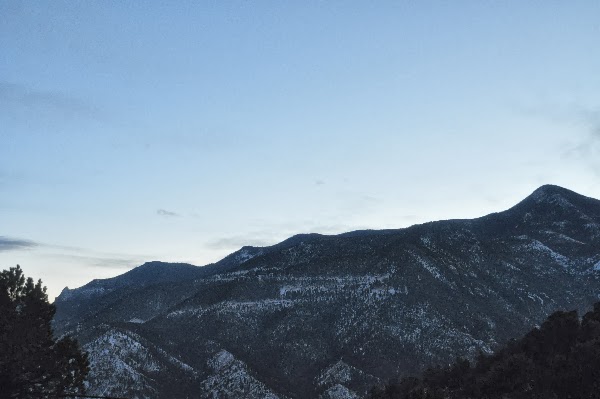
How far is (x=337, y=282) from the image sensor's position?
181 metres

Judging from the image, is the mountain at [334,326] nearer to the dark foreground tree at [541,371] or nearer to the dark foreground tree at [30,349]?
the dark foreground tree at [541,371]

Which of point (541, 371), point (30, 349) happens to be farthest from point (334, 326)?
point (30, 349)

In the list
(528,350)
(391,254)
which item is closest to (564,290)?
(391,254)

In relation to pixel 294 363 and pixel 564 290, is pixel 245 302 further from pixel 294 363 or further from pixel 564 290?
pixel 564 290

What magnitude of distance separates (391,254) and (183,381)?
8696 centimetres

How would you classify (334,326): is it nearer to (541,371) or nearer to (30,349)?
(541,371)

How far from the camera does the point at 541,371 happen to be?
141 ft

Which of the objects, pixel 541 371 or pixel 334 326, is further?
pixel 334 326

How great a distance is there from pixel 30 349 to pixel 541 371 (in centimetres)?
3882

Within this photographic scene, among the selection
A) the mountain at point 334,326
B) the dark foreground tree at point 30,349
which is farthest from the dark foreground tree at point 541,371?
the mountain at point 334,326

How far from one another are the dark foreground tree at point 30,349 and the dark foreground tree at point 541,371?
1062 inches

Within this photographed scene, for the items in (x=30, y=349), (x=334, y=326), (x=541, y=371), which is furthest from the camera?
(x=334, y=326)

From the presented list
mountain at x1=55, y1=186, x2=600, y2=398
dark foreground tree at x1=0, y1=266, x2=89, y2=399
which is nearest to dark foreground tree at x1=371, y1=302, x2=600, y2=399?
dark foreground tree at x1=0, y1=266, x2=89, y2=399

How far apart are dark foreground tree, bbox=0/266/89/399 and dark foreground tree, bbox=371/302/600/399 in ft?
88.5
